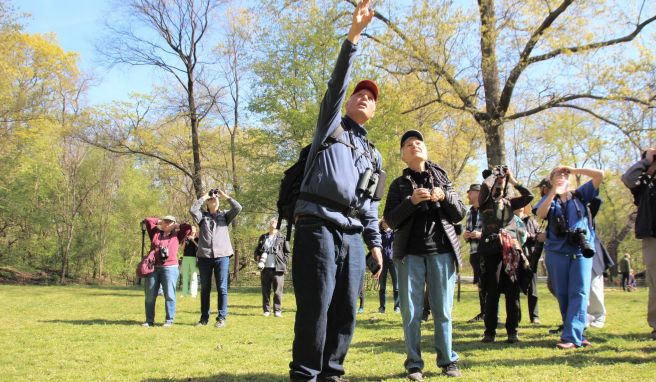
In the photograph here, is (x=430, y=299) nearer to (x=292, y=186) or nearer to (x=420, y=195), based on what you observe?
(x=420, y=195)

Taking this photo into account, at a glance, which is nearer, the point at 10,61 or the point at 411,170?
the point at 411,170

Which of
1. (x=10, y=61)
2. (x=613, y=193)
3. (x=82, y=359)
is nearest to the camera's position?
(x=82, y=359)

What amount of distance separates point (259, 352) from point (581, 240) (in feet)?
13.0

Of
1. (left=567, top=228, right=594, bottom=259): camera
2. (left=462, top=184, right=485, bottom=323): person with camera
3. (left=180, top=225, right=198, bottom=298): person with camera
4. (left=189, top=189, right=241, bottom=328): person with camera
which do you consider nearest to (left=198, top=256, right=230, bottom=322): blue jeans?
(left=189, top=189, right=241, bottom=328): person with camera

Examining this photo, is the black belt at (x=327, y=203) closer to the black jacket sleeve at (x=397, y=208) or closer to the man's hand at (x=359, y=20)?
the black jacket sleeve at (x=397, y=208)

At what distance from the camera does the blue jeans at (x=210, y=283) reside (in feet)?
28.4

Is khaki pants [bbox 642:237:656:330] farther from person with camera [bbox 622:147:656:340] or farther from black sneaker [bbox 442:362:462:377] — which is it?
black sneaker [bbox 442:362:462:377]

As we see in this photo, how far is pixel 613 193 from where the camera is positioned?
42094 millimetres

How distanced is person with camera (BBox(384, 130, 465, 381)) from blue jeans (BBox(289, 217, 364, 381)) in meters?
0.95

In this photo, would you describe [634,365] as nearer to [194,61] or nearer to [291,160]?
[291,160]

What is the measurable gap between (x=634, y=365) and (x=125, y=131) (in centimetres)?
2790

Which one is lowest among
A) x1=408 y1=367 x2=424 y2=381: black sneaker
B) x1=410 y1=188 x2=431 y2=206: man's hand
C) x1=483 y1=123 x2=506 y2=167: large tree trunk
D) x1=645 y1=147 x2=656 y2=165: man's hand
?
x1=408 y1=367 x2=424 y2=381: black sneaker

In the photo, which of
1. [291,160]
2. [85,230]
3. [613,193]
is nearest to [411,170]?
[291,160]

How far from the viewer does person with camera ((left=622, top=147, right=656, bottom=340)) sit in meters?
5.78
